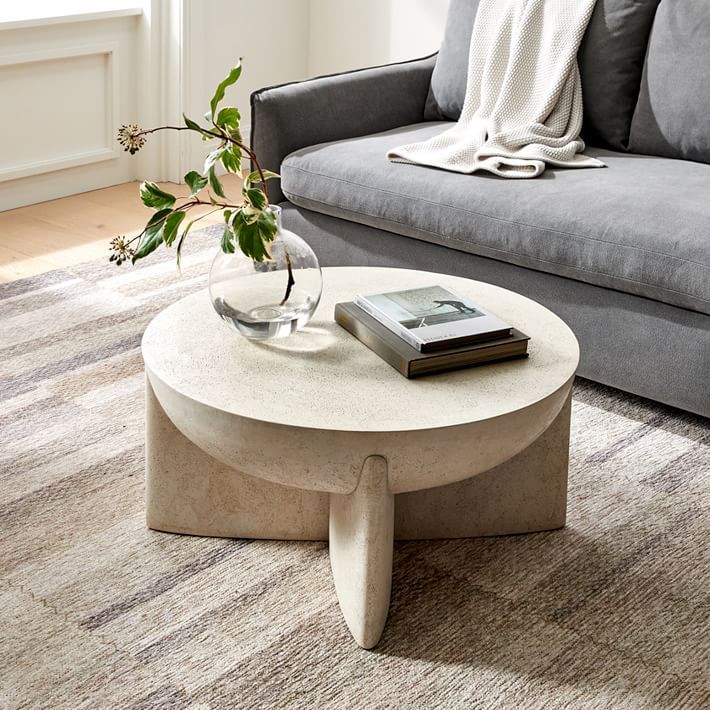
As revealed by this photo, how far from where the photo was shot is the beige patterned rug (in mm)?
1454

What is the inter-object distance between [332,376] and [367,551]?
26cm

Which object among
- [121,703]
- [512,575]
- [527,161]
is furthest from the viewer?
[527,161]

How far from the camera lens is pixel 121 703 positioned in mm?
1410

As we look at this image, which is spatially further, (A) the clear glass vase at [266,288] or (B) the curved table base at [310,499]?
(B) the curved table base at [310,499]

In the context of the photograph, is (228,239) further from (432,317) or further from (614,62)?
(614,62)

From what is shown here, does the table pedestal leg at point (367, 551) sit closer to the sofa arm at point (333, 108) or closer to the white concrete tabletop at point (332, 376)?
the white concrete tabletop at point (332, 376)

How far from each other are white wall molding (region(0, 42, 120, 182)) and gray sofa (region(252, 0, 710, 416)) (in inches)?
43.1

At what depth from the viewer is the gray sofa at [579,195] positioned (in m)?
2.19

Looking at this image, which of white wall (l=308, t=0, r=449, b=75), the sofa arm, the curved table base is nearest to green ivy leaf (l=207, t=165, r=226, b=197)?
the curved table base

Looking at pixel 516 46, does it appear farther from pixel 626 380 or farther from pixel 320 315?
pixel 320 315

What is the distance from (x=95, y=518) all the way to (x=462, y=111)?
5.42 ft

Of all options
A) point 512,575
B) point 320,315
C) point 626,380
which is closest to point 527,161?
point 626,380

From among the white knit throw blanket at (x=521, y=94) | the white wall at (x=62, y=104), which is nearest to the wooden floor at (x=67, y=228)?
the white wall at (x=62, y=104)

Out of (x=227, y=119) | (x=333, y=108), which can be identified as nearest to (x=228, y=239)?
(x=227, y=119)
